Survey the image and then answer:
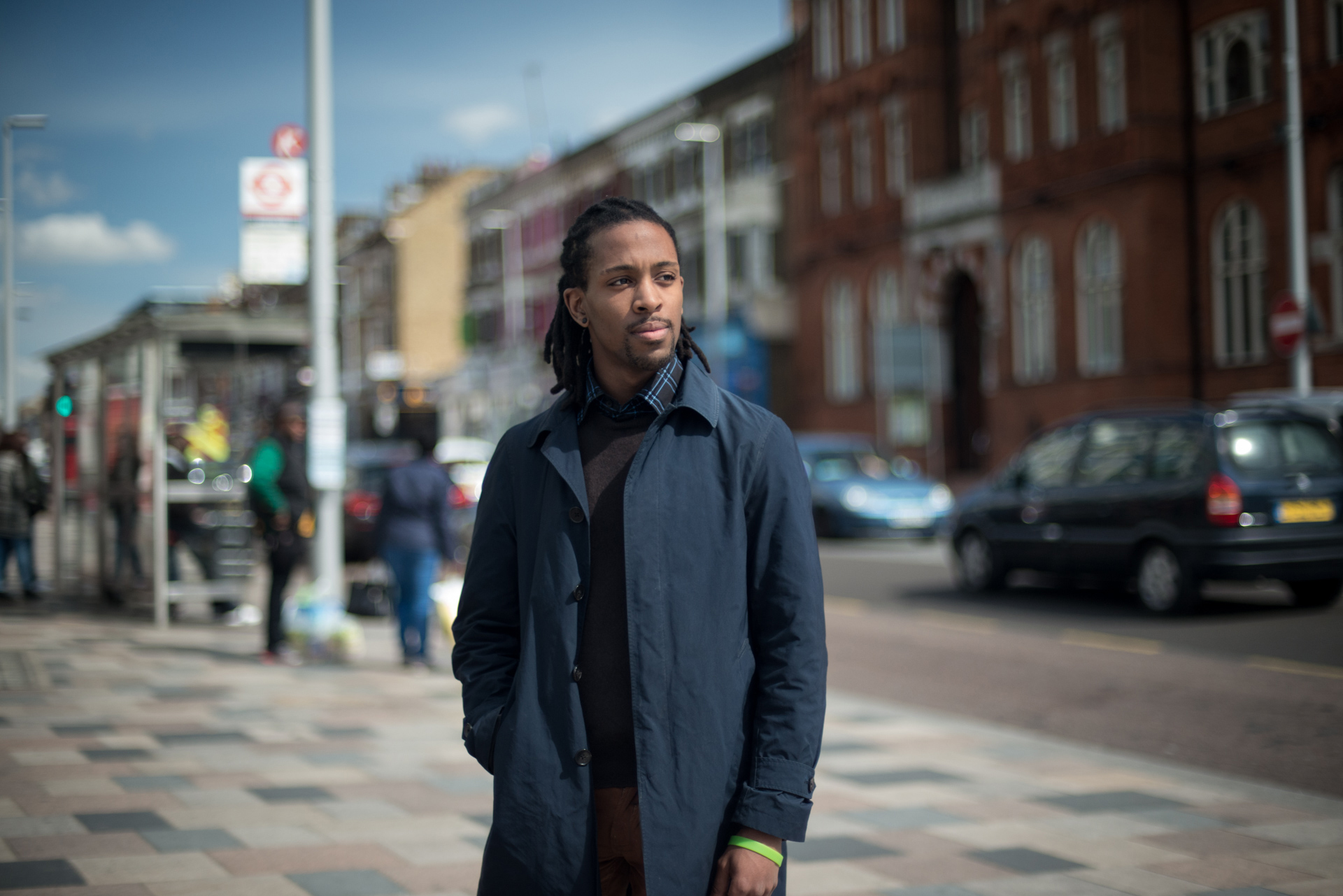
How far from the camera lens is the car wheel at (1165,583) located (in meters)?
12.3

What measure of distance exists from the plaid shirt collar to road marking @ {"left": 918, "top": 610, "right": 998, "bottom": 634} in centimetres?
1000

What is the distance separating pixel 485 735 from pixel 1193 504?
10.8 m

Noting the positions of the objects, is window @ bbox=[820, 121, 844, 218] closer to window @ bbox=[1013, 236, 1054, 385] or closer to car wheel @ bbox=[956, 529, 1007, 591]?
window @ bbox=[1013, 236, 1054, 385]

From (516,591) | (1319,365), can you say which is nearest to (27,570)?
(516,591)

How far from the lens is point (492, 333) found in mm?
66000

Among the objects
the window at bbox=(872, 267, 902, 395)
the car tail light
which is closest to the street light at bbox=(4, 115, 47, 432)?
the car tail light

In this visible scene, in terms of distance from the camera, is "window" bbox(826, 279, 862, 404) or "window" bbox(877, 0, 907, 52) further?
"window" bbox(826, 279, 862, 404)

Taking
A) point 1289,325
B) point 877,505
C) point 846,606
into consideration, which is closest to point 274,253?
point 846,606

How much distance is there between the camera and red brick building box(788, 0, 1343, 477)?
27.1m

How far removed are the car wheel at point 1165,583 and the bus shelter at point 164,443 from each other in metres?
7.63

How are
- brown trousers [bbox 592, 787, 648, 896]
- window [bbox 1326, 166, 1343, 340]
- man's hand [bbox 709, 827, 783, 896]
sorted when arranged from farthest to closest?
window [bbox 1326, 166, 1343, 340]
brown trousers [bbox 592, 787, 648, 896]
man's hand [bbox 709, 827, 783, 896]

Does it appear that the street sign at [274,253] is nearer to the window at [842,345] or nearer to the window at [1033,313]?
the window at [1033,313]

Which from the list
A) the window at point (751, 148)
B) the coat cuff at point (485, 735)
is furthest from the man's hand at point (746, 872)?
the window at point (751, 148)

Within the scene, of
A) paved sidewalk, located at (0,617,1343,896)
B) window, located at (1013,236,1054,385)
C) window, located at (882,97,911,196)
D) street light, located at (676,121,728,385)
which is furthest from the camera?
street light, located at (676,121,728,385)
